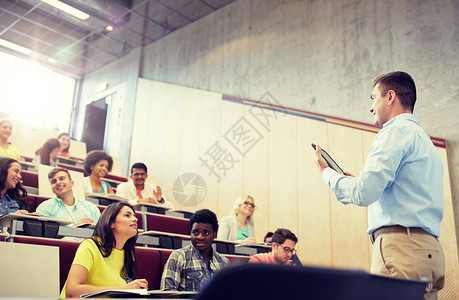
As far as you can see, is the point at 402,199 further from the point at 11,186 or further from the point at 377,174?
the point at 11,186

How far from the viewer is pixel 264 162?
4902 millimetres

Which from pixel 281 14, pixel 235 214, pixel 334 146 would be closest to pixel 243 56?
pixel 281 14

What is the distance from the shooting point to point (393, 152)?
120cm

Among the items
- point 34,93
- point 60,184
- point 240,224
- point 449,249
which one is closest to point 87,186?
point 60,184

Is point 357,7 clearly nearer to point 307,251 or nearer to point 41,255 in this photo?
point 307,251

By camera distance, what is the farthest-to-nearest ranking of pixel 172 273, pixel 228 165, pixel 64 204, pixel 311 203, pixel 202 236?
pixel 228 165 < pixel 311 203 < pixel 64 204 < pixel 202 236 < pixel 172 273

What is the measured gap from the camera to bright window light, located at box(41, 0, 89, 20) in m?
6.58

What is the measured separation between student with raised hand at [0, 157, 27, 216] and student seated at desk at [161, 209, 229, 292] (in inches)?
49.9

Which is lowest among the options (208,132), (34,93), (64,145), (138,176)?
(138,176)

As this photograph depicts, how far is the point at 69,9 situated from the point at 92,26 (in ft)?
2.24

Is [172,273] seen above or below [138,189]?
below

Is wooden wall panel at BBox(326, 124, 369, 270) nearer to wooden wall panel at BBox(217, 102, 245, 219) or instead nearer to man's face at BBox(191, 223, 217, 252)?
wooden wall panel at BBox(217, 102, 245, 219)

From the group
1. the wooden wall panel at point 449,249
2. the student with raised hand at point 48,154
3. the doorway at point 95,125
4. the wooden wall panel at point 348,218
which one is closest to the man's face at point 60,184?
the student with raised hand at point 48,154

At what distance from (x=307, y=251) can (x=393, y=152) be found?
3327 millimetres
